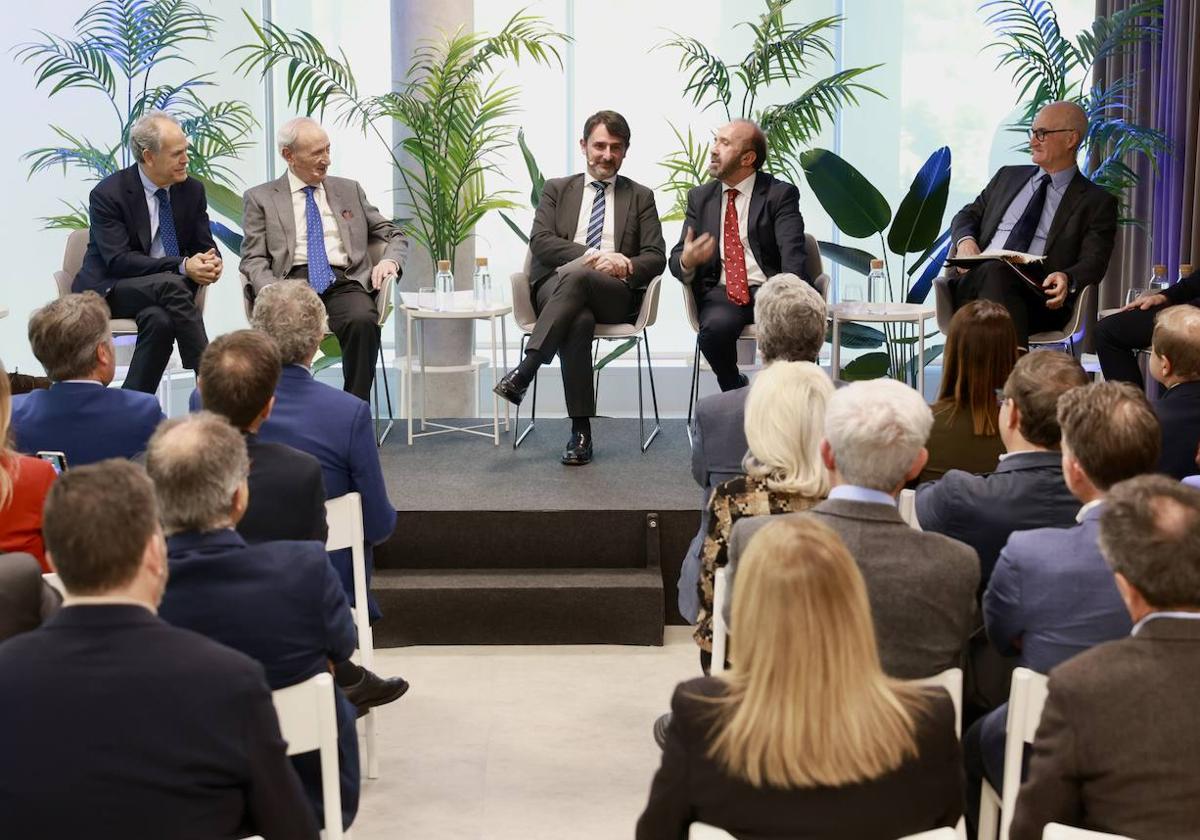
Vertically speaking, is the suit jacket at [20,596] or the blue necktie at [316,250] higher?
the blue necktie at [316,250]

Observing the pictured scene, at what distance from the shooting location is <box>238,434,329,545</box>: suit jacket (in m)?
2.86

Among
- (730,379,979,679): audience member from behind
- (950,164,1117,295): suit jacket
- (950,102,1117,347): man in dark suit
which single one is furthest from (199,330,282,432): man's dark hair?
(950,164,1117,295): suit jacket

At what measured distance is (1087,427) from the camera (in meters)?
2.51

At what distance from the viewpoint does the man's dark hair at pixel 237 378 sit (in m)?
2.98

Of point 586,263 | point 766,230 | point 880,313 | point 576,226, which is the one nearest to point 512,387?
point 586,263

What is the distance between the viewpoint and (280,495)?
286 centimetres

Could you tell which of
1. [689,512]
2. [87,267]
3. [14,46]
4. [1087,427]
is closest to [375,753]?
[689,512]

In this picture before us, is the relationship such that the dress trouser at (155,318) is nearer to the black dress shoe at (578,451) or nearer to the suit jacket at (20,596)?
the black dress shoe at (578,451)

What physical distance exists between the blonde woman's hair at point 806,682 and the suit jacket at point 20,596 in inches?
48.6

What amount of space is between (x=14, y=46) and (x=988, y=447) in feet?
19.9

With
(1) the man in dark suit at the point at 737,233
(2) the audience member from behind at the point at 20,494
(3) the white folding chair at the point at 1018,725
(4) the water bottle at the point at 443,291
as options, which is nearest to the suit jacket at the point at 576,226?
(1) the man in dark suit at the point at 737,233

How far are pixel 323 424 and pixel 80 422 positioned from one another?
632mm

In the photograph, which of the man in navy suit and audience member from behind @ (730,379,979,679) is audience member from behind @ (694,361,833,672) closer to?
audience member from behind @ (730,379,979,679)

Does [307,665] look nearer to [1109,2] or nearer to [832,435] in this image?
[832,435]
